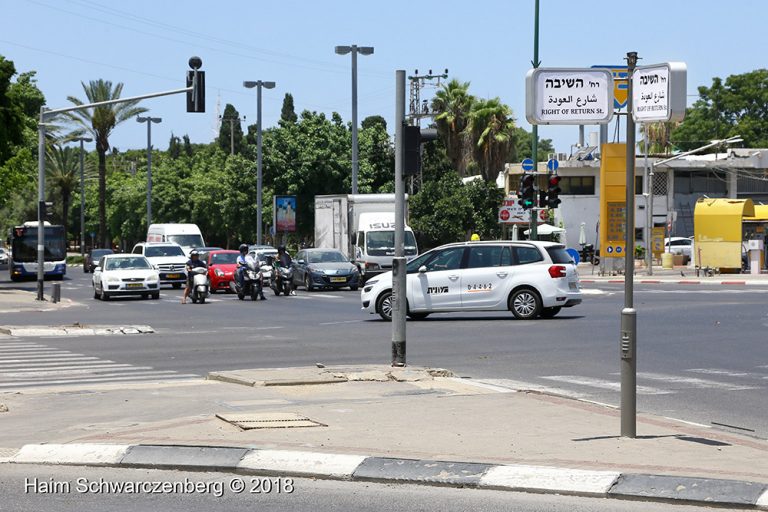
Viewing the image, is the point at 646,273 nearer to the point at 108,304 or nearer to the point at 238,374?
the point at 108,304

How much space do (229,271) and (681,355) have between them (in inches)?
1107

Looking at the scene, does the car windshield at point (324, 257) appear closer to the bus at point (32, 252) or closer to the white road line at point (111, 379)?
the bus at point (32, 252)

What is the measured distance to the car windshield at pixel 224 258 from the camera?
1801 inches

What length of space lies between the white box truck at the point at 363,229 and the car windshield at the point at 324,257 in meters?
1.47

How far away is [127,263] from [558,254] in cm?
1982

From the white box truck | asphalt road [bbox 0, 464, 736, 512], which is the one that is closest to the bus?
the white box truck

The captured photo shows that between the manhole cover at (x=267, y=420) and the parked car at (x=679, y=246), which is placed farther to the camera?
the parked car at (x=679, y=246)

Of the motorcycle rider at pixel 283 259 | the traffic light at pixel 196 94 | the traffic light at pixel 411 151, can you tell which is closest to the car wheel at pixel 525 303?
the traffic light at pixel 196 94

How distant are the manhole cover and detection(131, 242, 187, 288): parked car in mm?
38514

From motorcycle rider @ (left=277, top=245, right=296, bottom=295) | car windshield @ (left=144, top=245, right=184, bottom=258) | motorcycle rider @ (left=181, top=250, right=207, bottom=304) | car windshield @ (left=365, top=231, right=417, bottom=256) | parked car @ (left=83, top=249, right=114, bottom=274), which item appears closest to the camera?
motorcycle rider @ (left=181, top=250, right=207, bottom=304)

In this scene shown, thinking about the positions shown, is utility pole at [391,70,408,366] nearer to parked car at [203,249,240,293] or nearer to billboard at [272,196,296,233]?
parked car at [203,249,240,293]

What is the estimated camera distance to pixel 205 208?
299 ft

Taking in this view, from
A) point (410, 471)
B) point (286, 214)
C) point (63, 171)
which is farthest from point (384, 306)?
point (63, 171)

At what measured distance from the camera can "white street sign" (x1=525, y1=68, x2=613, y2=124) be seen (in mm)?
9844
